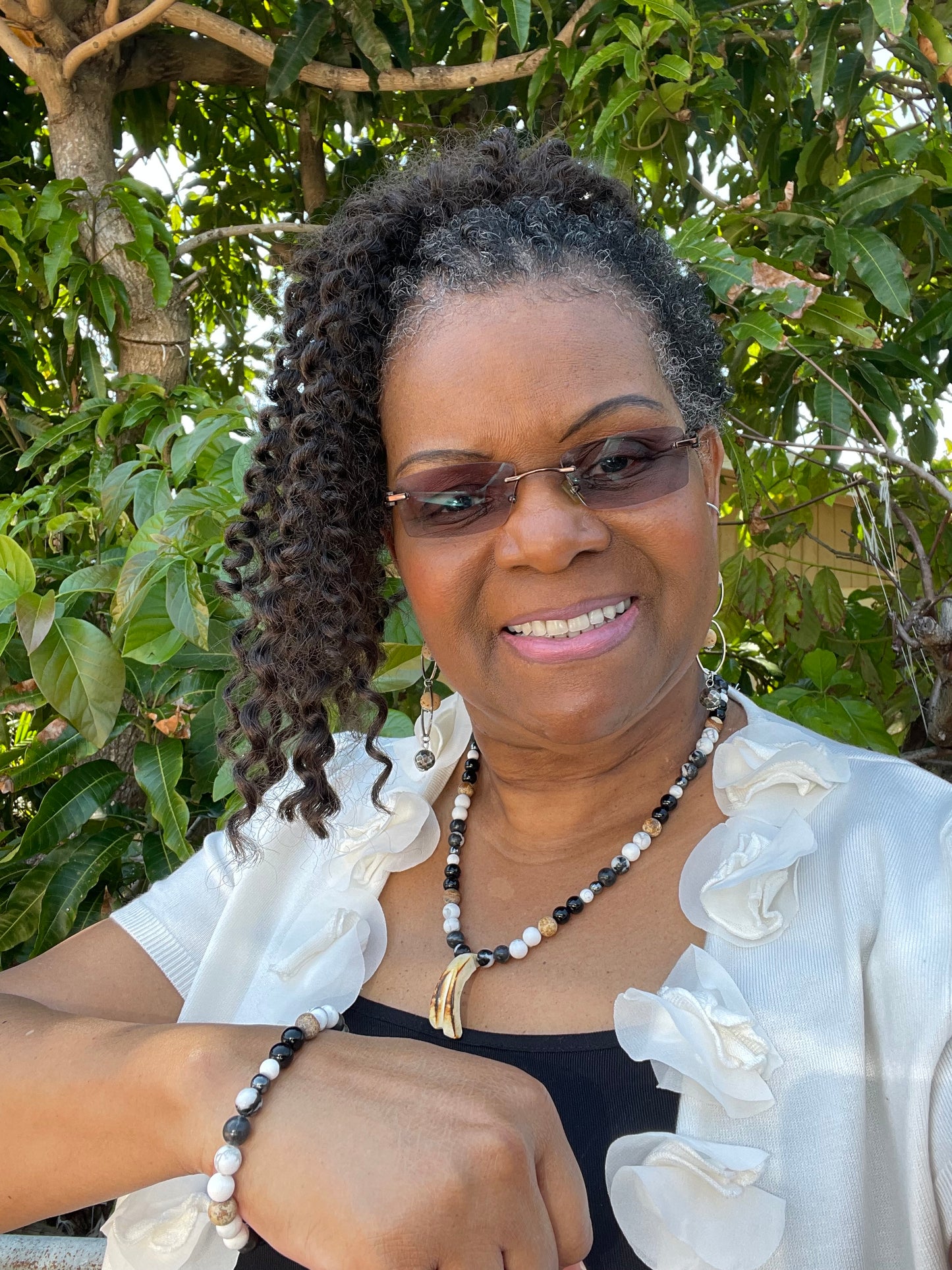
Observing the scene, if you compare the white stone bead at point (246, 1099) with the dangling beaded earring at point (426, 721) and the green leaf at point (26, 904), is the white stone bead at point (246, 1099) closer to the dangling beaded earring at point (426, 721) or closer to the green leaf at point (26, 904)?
the dangling beaded earring at point (426, 721)

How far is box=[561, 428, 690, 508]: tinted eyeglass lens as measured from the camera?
4.69 feet

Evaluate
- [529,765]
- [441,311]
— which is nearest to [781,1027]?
[529,765]

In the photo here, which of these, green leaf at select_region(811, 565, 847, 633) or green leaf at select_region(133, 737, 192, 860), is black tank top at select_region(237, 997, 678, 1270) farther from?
green leaf at select_region(811, 565, 847, 633)

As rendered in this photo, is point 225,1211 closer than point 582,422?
Yes

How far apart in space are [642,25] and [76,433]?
62.0 inches

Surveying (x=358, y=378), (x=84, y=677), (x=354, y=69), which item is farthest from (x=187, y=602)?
(x=354, y=69)

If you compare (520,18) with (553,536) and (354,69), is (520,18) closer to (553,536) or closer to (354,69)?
(354,69)

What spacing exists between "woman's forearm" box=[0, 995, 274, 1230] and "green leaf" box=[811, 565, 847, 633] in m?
1.87

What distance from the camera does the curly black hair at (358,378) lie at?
62.4 inches

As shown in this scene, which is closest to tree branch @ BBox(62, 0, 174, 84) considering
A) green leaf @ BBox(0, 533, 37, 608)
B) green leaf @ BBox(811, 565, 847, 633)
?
green leaf @ BBox(0, 533, 37, 608)

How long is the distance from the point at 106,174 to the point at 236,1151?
2730 mm

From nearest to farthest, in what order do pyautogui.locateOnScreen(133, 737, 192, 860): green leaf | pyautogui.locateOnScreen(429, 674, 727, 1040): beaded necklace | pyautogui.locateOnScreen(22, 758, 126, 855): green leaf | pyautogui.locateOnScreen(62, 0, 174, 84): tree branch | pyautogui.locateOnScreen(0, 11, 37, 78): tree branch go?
1. pyautogui.locateOnScreen(429, 674, 727, 1040): beaded necklace
2. pyautogui.locateOnScreen(133, 737, 192, 860): green leaf
3. pyautogui.locateOnScreen(22, 758, 126, 855): green leaf
4. pyautogui.locateOnScreen(62, 0, 174, 84): tree branch
5. pyautogui.locateOnScreen(0, 11, 37, 78): tree branch

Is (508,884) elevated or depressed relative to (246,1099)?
depressed

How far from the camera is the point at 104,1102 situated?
4.34 ft
